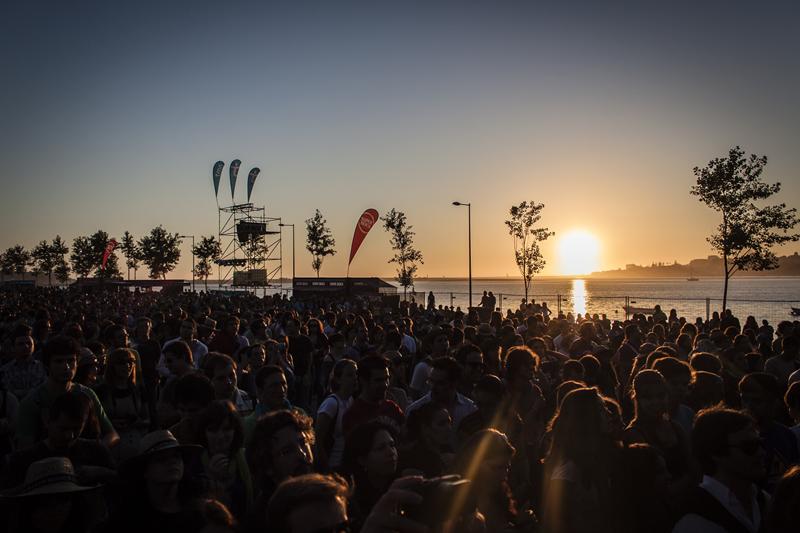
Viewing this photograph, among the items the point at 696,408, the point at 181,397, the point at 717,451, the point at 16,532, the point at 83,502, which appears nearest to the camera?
the point at 16,532

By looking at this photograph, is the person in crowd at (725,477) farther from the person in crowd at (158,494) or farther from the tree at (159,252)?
the tree at (159,252)

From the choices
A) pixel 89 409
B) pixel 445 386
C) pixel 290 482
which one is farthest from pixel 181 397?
pixel 290 482

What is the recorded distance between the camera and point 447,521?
2.12 metres

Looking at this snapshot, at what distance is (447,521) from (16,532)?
2.15 meters

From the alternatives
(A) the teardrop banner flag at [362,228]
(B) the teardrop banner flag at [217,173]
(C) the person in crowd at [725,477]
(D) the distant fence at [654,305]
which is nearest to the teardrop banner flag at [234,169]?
(B) the teardrop banner flag at [217,173]

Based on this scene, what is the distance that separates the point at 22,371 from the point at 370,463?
470 centimetres

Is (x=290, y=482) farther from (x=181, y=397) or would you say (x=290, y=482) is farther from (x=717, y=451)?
(x=181, y=397)

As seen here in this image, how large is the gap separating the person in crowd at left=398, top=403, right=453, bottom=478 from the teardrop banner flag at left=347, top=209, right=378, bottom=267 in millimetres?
27307

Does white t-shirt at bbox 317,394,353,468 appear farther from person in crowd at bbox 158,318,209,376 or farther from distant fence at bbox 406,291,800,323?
distant fence at bbox 406,291,800,323

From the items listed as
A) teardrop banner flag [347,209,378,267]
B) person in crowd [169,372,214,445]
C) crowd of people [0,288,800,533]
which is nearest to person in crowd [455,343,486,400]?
crowd of people [0,288,800,533]

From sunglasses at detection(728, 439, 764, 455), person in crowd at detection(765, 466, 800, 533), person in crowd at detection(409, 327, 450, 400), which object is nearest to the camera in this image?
person in crowd at detection(765, 466, 800, 533)

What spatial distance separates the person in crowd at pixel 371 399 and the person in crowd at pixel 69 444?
6.25ft

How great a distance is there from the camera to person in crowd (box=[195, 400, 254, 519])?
3697 millimetres

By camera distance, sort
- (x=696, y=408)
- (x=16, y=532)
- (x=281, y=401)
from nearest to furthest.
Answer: (x=16, y=532)
(x=281, y=401)
(x=696, y=408)
